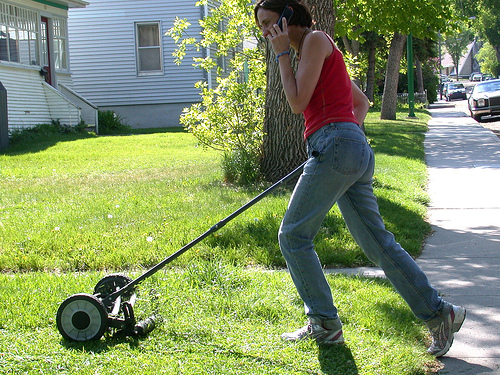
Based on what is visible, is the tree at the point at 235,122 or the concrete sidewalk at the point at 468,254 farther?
the tree at the point at 235,122

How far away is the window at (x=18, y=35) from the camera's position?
18.2 meters

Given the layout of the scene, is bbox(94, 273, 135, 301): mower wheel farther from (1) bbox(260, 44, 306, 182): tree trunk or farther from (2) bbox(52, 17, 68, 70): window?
(2) bbox(52, 17, 68, 70): window

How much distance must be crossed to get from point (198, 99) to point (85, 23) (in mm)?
5363

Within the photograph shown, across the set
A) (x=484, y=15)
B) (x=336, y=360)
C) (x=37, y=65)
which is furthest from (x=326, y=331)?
(x=484, y=15)

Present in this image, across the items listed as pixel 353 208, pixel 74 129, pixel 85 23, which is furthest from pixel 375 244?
pixel 85 23

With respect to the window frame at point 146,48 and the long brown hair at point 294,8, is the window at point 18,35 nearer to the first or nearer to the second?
the window frame at point 146,48

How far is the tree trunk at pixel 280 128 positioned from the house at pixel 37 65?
34.9 feet

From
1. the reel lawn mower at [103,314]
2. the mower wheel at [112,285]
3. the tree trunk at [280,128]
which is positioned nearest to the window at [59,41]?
the tree trunk at [280,128]

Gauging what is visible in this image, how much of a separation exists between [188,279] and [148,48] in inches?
809

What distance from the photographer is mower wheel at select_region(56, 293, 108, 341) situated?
348 cm

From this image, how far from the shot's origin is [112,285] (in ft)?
13.0

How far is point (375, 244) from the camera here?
3346 mm

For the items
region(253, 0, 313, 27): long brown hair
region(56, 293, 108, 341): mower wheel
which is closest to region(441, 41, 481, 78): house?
region(253, 0, 313, 27): long brown hair

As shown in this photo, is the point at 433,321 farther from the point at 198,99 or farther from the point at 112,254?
the point at 198,99
